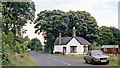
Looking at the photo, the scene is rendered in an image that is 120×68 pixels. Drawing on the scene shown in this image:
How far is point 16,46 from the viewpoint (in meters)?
30.0

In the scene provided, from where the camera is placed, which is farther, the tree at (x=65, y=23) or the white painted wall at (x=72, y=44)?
the white painted wall at (x=72, y=44)

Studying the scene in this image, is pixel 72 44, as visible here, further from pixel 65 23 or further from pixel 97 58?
pixel 97 58

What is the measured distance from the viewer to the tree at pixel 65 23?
4478 centimetres

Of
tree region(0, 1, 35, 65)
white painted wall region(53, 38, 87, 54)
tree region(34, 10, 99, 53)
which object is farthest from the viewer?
white painted wall region(53, 38, 87, 54)

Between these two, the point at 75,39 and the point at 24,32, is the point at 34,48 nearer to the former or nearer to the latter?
the point at 75,39

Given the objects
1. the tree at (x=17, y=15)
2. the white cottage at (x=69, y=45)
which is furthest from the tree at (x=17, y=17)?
the white cottage at (x=69, y=45)

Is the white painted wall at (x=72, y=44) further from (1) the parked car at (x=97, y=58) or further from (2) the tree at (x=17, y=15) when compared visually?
(1) the parked car at (x=97, y=58)

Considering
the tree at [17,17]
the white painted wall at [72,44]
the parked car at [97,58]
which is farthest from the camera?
the white painted wall at [72,44]

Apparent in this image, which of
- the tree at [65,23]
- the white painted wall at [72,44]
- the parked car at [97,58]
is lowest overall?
the parked car at [97,58]

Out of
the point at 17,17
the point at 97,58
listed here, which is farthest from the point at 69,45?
the point at 97,58

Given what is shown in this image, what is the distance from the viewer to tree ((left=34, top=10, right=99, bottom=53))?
147 feet

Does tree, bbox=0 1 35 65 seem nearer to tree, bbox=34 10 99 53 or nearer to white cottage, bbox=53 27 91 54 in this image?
tree, bbox=34 10 99 53

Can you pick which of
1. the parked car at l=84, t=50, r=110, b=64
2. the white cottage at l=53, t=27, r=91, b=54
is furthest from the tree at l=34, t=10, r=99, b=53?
the parked car at l=84, t=50, r=110, b=64

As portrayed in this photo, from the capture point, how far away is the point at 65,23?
151ft
